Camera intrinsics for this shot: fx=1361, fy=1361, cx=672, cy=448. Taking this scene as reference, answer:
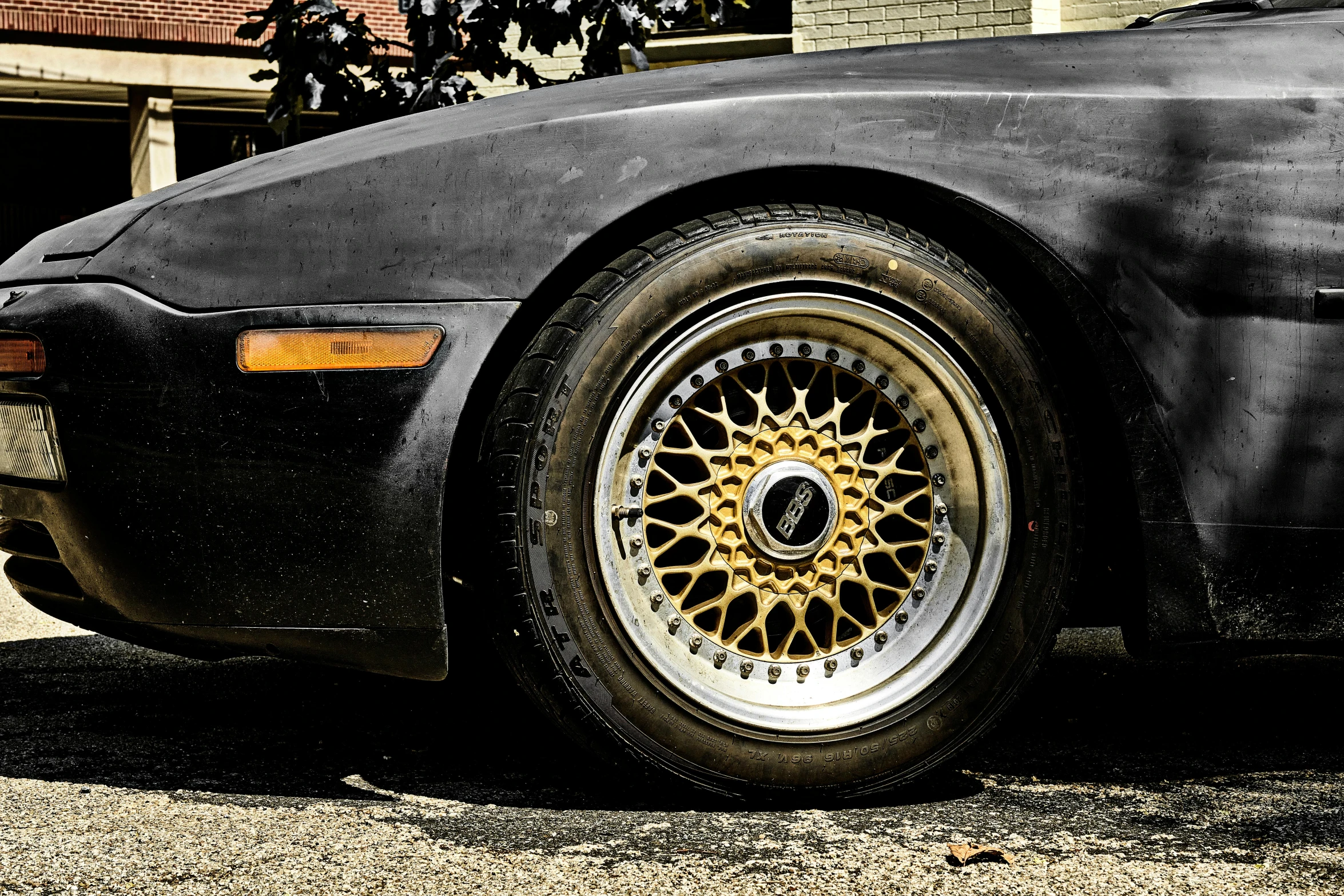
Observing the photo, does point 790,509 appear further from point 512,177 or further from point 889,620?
point 512,177

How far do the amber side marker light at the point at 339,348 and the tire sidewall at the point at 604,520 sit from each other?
209mm

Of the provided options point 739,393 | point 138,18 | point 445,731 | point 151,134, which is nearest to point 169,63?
point 138,18

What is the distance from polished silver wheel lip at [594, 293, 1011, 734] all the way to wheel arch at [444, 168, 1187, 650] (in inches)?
7.1

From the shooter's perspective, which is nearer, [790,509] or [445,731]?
[790,509]

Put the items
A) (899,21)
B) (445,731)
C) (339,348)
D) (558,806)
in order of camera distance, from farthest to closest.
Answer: (899,21)
(445,731)
(558,806)
(339,348)

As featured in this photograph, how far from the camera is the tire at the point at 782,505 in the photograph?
2.06 m

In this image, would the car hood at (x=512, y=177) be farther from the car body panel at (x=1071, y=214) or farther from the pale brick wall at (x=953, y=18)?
the pale brick wall at (x=953, y=18)

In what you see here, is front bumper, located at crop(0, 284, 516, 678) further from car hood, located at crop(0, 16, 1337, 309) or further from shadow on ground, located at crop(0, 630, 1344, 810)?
shadow on ground, located at crop(0, 630, 1344, 810)

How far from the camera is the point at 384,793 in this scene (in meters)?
2.23

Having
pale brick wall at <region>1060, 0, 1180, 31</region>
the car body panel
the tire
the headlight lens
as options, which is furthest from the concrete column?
the tire

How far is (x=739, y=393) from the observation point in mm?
2211

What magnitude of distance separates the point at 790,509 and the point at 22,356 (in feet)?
4.06

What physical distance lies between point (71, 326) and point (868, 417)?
4.14 feet

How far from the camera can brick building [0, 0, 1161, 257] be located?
428 inches
